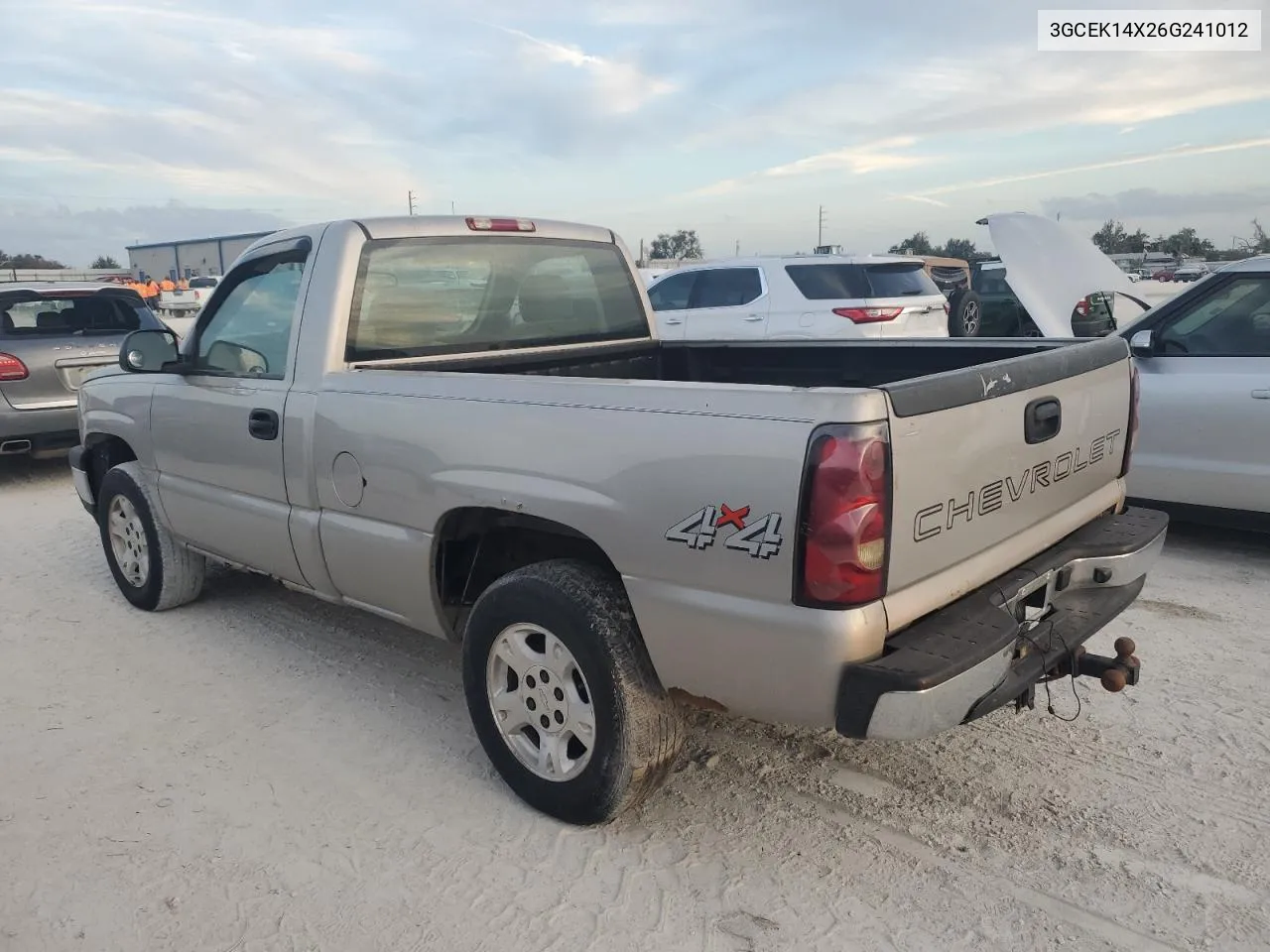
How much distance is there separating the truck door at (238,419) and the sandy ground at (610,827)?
0.65 metres

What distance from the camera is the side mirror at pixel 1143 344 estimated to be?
5.51m

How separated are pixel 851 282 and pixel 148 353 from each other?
23.0 feet

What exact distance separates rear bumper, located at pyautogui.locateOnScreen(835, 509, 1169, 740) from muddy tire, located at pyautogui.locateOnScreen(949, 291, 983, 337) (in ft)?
32.0

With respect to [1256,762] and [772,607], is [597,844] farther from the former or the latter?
[1256,762]

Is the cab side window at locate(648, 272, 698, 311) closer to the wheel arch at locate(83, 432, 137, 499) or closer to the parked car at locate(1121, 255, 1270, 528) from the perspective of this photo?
the parked car at locate(1121, 255, 1270, 528)

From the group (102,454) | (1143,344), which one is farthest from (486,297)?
(1143,344)

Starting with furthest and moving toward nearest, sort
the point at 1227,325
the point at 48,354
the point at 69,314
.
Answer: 1. the point at 69,314
2. the point at 48,354
3. the point at 1227,325

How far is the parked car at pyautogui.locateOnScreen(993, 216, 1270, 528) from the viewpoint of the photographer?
5078mm

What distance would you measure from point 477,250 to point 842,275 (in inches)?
250

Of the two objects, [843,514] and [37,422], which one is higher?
[843,514]

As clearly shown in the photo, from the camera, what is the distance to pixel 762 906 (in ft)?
8.41

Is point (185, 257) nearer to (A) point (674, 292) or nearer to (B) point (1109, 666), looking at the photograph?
(A) point (674, 292)

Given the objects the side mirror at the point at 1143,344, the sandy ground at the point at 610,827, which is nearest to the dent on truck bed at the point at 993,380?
the sandy ground at the point at 610,827

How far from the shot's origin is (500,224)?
4.05 metres
